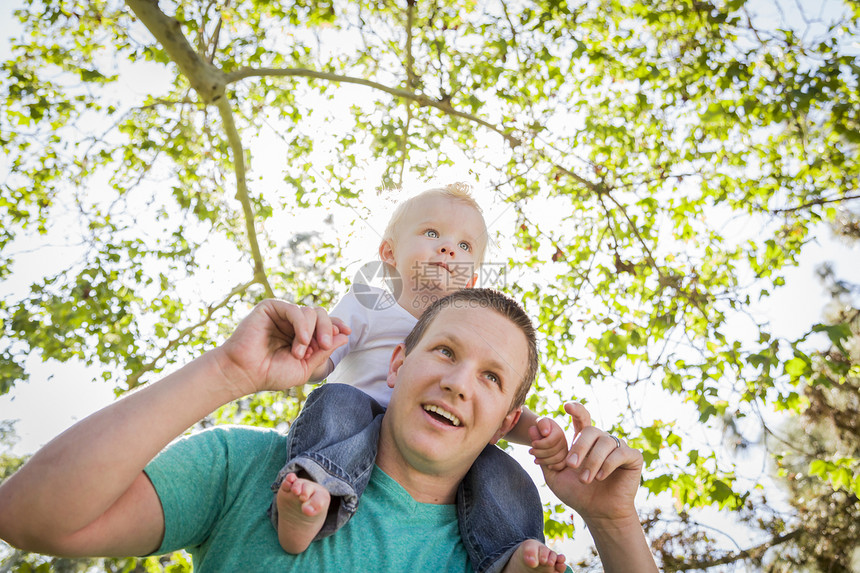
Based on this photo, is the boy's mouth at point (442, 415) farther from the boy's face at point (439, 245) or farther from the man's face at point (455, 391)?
the boy's face at point (439, 245)

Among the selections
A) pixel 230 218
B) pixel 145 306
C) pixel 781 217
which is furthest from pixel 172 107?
pixel 781 217

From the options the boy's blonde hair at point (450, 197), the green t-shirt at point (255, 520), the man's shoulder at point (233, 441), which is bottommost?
the green t-shirt at point (255, 520)

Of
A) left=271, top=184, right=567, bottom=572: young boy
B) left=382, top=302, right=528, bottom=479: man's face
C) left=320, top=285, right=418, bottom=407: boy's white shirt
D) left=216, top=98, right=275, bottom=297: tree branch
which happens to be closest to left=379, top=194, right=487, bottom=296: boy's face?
left=271, top=184, right=567, bottom=572: young boy

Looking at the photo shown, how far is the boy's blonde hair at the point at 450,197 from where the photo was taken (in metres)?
2.30

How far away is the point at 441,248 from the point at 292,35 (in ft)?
13.9

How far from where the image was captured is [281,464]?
1.33 m

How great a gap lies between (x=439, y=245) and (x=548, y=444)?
3.06ft

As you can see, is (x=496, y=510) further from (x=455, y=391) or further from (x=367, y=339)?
(x=367, y=339)

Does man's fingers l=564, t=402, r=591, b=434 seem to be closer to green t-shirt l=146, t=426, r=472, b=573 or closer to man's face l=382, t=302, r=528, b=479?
man's face l=382, t=302, r=528, b=479

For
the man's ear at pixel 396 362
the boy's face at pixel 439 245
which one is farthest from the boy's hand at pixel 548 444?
the boy's face at pixel 439 245

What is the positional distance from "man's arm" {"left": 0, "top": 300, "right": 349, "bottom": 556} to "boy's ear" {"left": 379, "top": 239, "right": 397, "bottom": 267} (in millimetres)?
1165

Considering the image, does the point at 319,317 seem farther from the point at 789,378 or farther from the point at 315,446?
the point at 789,378

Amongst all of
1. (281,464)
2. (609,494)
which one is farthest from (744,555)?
(281,464)

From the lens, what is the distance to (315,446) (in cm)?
130
